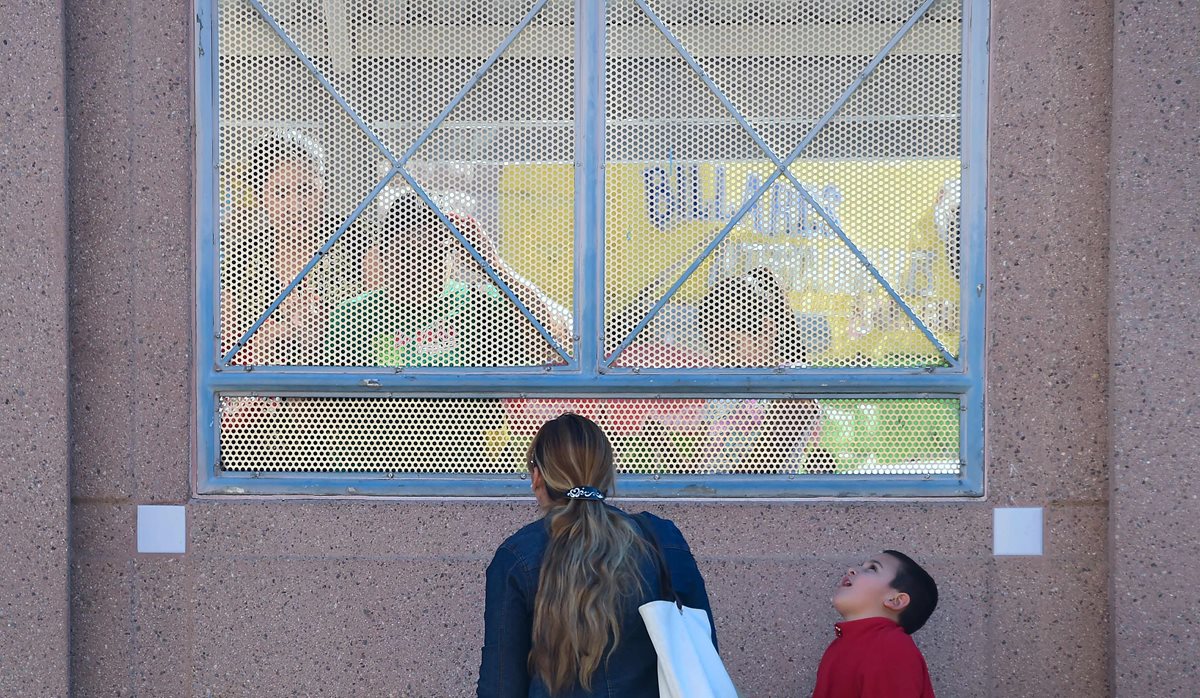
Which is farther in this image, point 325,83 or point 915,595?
point 325,83

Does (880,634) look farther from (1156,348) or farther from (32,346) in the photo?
(32,346)

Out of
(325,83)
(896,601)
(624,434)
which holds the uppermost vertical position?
(325,83)

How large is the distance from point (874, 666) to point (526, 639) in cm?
106

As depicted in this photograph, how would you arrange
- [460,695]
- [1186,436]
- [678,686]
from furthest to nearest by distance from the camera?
1. [460,695]
2. [1186,436]
3. [678,686]

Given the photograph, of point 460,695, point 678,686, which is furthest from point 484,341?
point 678,686

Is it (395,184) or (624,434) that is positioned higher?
(395,184)

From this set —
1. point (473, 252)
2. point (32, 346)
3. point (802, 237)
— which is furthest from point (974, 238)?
point (32, 346)

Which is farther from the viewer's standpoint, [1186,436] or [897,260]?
[897,260]

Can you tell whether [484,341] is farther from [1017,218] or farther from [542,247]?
[1017,218]

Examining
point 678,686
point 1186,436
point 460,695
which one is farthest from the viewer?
point 460,695

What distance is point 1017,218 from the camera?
13.0ft

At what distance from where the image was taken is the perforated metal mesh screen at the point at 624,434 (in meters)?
4.07

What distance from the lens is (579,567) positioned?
2.46m

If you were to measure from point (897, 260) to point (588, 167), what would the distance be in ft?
4.01
